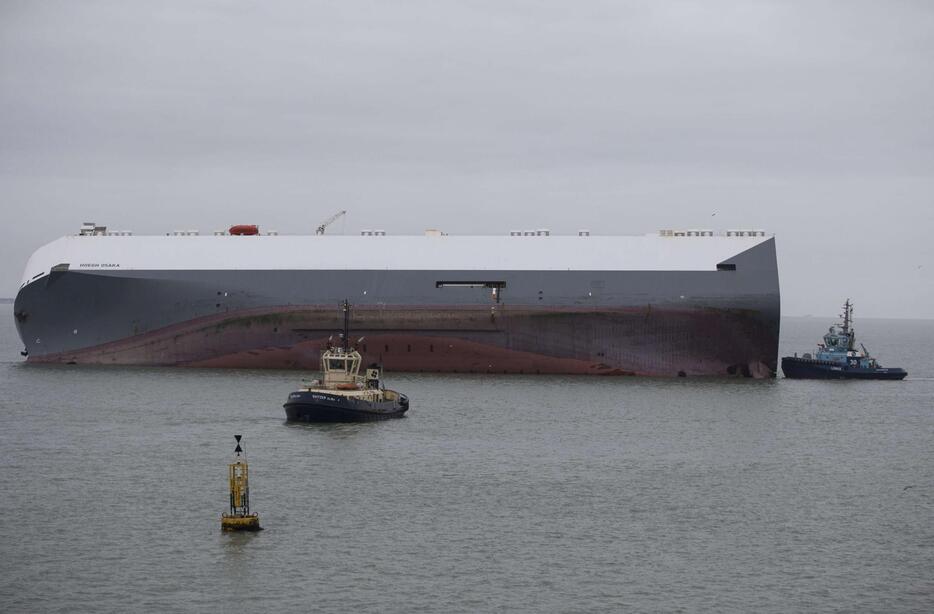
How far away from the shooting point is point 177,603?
2075cm

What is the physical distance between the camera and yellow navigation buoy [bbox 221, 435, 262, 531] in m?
25.1

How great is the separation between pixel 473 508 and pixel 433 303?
31.4m

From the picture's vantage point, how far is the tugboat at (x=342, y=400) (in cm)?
3975

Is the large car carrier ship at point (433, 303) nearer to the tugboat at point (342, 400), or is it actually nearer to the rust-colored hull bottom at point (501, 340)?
the rust-colored hull bottom at point (501, 340)

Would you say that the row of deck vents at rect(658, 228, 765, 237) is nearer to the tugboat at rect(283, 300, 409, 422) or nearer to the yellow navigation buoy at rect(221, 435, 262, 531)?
the tugboat at rect(283, 300, 409, 422)

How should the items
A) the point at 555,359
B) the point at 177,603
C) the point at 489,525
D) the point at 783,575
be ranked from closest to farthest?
the point at 177,603 < the point at 783,575 < the point at 489,525 < the point at 555,359

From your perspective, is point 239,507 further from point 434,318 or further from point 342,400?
point 434,318

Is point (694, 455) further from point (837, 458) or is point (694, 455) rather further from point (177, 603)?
point (177, 603)

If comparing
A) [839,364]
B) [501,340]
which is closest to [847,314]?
[839,364]

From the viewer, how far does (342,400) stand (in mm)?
40156

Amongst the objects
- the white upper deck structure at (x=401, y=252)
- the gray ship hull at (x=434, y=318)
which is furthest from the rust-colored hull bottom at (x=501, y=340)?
the white upper deck structure at (x=401, y=252)

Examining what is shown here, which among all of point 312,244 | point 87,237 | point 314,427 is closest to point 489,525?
point 314,427

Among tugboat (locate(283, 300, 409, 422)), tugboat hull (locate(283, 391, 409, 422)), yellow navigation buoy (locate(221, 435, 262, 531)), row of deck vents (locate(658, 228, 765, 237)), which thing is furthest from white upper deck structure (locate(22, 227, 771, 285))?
yellow navigation buoy (locate(221, 435, 262, 531))

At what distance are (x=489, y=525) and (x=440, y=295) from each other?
33153mm
